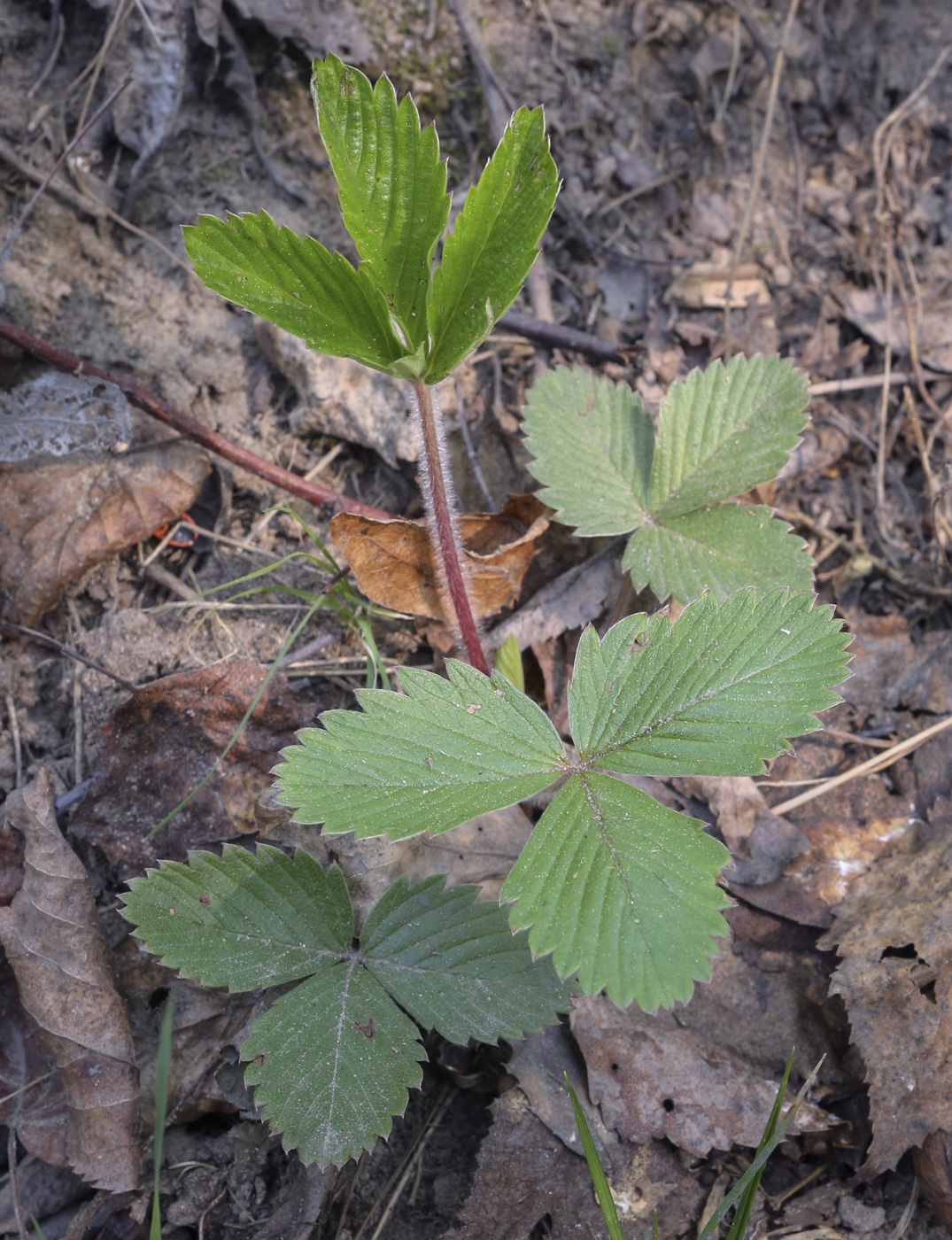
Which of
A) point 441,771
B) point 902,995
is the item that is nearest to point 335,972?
point 441,771

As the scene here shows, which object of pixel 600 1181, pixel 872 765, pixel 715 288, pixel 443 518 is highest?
pixel 715 288

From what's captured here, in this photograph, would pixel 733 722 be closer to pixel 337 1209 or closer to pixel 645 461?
pixel 645 461

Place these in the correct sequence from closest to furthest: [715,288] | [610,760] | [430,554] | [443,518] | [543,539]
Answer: [610,760]
[443,518]
[430,554]
[543,539]
[715,288]

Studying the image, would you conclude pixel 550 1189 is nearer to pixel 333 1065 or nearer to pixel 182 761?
pixel 333 1065

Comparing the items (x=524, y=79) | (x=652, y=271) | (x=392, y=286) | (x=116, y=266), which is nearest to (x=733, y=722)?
(x=392, y=286)

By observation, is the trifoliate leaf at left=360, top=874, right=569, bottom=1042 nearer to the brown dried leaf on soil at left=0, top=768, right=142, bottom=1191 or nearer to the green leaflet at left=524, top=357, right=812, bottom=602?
the brown dried leaf on soil at left=0, top=768, right=142, bottom=1191

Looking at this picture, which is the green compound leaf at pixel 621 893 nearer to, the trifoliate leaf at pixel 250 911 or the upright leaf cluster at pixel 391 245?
the trifoliate leaf at pixel 250 911

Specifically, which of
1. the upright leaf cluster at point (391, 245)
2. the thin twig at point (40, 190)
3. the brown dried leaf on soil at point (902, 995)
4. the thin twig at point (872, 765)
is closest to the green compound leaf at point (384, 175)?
the upright leaf cluster at point (391, 245)
